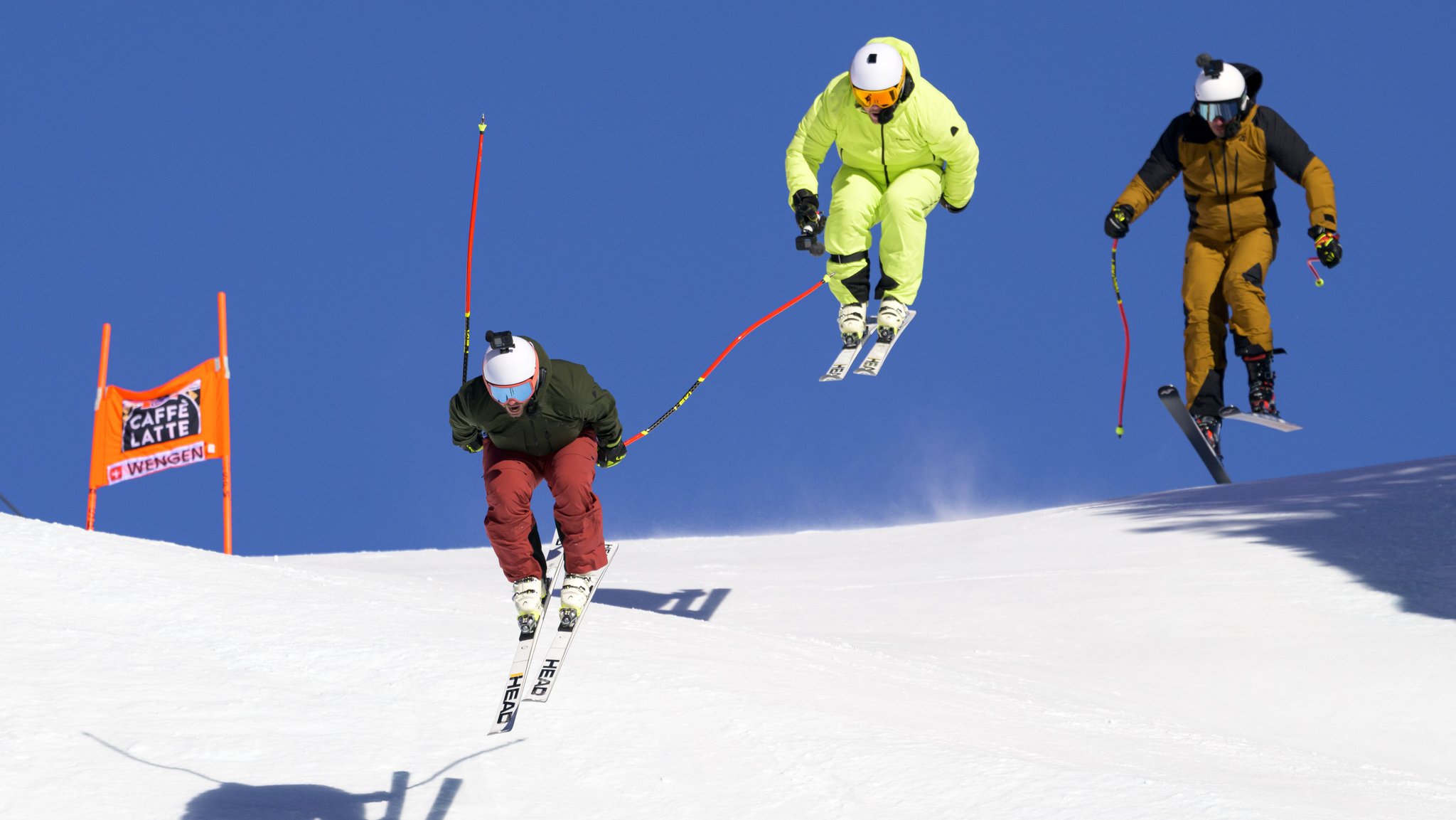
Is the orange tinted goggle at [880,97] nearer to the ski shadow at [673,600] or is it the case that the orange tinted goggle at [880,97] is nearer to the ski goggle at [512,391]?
Answer: the ski shadow at [673,600]

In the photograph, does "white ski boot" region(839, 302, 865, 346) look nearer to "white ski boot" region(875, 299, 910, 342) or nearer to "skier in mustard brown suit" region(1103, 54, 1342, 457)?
"white ski boot" region(875, 299, 910, 342)

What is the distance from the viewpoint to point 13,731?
6746 millimetres

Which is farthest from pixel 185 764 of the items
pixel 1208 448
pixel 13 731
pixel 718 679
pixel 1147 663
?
pixel 1208 448

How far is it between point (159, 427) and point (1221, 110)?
8.44 metres

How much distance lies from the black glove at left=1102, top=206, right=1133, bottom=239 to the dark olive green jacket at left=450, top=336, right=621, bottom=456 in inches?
267

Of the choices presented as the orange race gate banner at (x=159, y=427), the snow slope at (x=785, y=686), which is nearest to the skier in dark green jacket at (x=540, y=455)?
the snow slope at (x=785, y=686)

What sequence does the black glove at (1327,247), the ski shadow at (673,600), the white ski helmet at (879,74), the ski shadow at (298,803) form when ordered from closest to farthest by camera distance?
the ski shadow at (298,803) → the white ski helmet at (879,74) → the ski shadow at (673,600) → the black glove at (1327,247)

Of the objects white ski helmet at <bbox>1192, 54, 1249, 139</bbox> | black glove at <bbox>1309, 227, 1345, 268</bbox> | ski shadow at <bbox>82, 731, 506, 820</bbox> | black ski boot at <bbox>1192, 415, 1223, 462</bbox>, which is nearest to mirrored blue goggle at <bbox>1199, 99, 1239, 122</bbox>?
white ski helmet at <bbox>1192, 54, 1249, 139</bbox>

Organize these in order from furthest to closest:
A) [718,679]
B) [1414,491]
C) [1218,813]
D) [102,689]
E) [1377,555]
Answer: [1414,491]
[1377,555]
[718,679]
[102,689]
[1218,813]

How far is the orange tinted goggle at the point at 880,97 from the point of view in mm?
10438

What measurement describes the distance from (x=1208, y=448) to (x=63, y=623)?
354 inches

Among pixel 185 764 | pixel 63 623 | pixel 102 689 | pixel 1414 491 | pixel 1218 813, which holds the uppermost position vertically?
pixel 1414 491

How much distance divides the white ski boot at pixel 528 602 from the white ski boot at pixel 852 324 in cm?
454

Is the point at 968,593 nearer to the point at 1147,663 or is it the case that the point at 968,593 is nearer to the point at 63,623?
the point at 1147,663
